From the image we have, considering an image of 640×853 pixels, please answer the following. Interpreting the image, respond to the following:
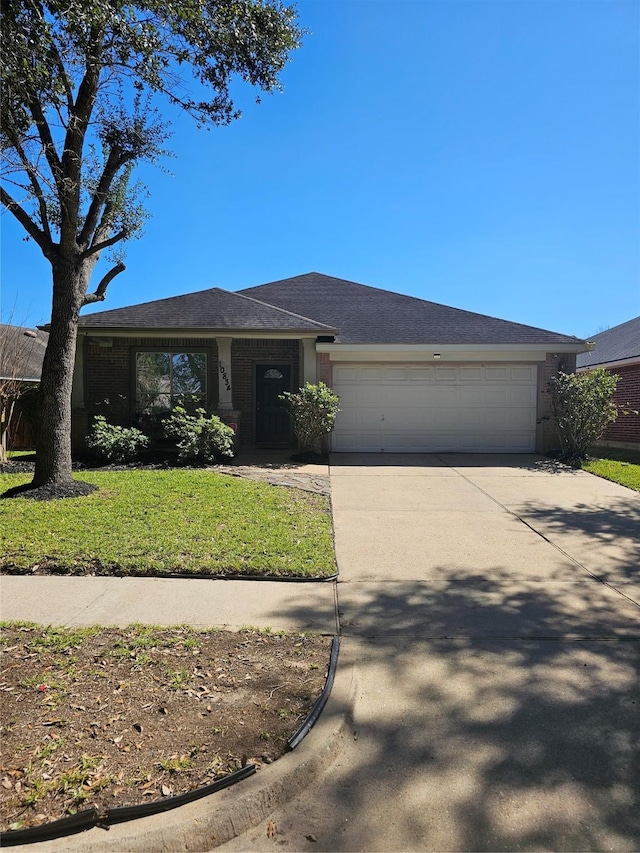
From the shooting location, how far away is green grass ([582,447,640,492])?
31.7 ft

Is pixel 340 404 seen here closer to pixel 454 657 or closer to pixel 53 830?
pixel 454 657

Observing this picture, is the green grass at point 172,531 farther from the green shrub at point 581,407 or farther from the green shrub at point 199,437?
the green shrub at point 581,407

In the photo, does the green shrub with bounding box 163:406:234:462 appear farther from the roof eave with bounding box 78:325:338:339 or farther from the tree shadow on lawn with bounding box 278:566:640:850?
the tree shadow on lawn with bounding box 278:566:640:850

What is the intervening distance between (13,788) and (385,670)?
192 centimetres

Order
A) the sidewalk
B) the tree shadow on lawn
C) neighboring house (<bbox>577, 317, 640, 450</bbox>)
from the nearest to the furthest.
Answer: the tree shadow on lawn < the sidewalk < neighboring house (<bbox>577, 317, 640, 450</bbox>)

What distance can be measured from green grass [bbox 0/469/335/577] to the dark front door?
5.84 metres

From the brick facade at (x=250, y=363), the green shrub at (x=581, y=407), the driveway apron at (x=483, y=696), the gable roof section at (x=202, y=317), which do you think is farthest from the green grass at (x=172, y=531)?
the green shrub at (x=581, y=407)

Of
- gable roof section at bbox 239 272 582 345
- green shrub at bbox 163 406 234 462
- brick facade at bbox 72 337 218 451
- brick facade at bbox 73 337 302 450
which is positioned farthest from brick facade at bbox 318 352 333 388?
green shrub at bbox 163 406 234 462

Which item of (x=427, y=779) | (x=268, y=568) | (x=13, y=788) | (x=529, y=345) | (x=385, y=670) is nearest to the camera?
(x=13, y=788)

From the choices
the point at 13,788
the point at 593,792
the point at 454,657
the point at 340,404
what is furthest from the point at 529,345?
the point at 13,788

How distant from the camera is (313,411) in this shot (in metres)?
11.3

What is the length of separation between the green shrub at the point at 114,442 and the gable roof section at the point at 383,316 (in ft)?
17.2

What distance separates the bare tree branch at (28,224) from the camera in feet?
23.2

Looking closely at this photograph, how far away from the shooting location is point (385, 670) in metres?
3.08
